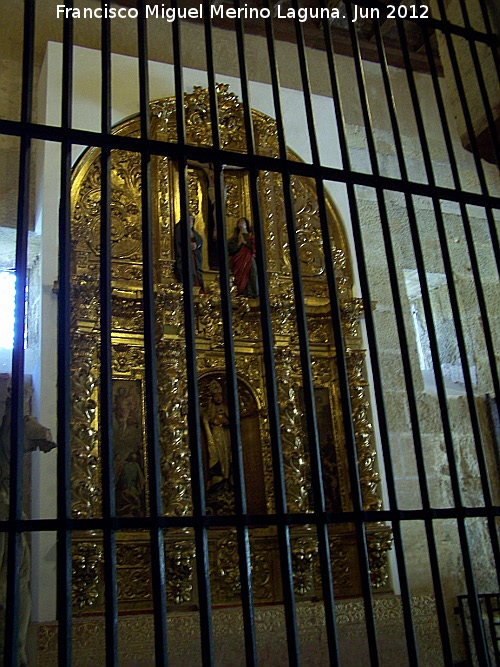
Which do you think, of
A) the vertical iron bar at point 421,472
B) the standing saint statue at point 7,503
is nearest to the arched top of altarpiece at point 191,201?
the standing saint statue at point 7,503

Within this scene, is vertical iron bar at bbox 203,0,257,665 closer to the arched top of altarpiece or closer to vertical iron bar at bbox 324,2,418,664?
vertical iron bar at bbox 324,2,418,664

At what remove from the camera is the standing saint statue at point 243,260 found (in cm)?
828

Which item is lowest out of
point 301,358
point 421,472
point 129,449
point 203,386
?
point 421,472

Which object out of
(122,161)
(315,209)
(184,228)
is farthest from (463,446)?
(184,228)

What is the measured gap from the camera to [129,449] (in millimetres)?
7133

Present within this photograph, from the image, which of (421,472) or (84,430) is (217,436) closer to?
(84,430)

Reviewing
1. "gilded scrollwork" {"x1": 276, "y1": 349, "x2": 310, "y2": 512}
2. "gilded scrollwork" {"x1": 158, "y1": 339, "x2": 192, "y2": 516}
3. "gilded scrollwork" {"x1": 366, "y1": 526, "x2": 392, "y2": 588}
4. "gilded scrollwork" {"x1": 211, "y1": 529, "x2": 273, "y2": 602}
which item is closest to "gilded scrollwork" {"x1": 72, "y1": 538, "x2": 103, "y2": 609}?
"gilded scrollwork" {"x1": 158, "y1": 339, "x2": 192, "y2": 516}

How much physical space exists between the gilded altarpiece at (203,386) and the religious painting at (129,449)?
0.5 inches

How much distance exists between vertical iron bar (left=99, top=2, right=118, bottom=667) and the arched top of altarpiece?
5.40 m

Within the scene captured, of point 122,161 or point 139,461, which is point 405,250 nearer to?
point 122,161

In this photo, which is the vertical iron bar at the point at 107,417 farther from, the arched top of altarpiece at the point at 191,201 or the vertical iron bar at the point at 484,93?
the arched top of altarpiece at the point at 191,201

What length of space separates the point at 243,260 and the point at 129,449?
2.58m

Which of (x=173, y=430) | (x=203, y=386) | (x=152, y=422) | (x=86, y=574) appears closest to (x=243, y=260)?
(x=203, y=386)

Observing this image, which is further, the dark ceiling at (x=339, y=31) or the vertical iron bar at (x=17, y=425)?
the dark ceiling at (x=339, y=31)
